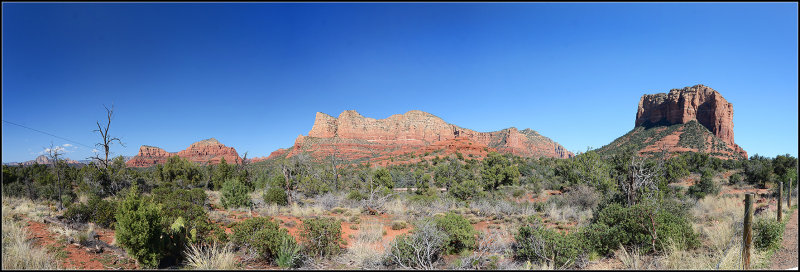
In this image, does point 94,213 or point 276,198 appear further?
point 276,198

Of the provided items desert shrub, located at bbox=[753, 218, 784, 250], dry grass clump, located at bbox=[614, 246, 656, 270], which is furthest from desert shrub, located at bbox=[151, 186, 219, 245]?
desert shrub, located at bbox=[753, 218, 784, 250]

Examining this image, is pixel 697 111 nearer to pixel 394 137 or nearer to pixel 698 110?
pixel 698 110

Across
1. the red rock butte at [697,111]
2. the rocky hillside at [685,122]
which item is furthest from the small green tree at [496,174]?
the red rock butte at [697,111]

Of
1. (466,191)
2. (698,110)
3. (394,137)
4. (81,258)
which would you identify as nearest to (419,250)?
(81,258)

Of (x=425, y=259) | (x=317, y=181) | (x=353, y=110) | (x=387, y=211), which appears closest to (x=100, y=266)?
(x=425, y=259)

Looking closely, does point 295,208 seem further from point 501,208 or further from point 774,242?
point 774,242
